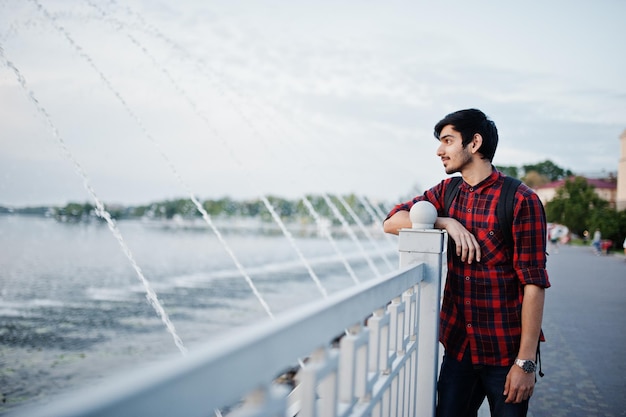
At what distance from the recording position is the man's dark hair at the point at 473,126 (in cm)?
293

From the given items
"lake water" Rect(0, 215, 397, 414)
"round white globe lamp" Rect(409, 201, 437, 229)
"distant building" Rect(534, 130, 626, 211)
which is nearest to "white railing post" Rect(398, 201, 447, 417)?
"round white globe lamp" Rect(409, 201, 437, 229)

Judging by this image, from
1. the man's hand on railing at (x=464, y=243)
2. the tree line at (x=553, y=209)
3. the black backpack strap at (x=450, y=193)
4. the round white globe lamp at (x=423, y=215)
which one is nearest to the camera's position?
the man's hand on railing at (x=464, y=243)

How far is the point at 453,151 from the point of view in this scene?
2967 mm

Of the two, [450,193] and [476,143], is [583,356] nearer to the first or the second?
[450,193]

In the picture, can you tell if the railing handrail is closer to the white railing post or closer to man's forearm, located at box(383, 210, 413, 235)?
the white railing post

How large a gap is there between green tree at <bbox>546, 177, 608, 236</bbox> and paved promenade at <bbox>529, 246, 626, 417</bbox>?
185 feet

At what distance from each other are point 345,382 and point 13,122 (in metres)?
20.2

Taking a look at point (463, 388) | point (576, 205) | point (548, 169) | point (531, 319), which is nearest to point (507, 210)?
point (531, 319)

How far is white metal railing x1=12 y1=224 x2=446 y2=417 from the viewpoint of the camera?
86cm

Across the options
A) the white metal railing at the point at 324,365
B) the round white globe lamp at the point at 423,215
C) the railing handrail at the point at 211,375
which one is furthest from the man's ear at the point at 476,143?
the railing handrail at the point at 211,375

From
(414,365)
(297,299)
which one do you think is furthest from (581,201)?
(414,365)

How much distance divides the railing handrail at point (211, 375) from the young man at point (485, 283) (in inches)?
60.6

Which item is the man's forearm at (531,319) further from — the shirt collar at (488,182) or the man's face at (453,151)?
the man's face at (453,151)

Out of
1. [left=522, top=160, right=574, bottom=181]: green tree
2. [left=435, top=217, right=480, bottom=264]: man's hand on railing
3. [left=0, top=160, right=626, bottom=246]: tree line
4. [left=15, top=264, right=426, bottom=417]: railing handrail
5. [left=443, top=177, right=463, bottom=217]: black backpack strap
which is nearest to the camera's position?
[left=15, top=264, right=426, bottom=417]: railing handrail
